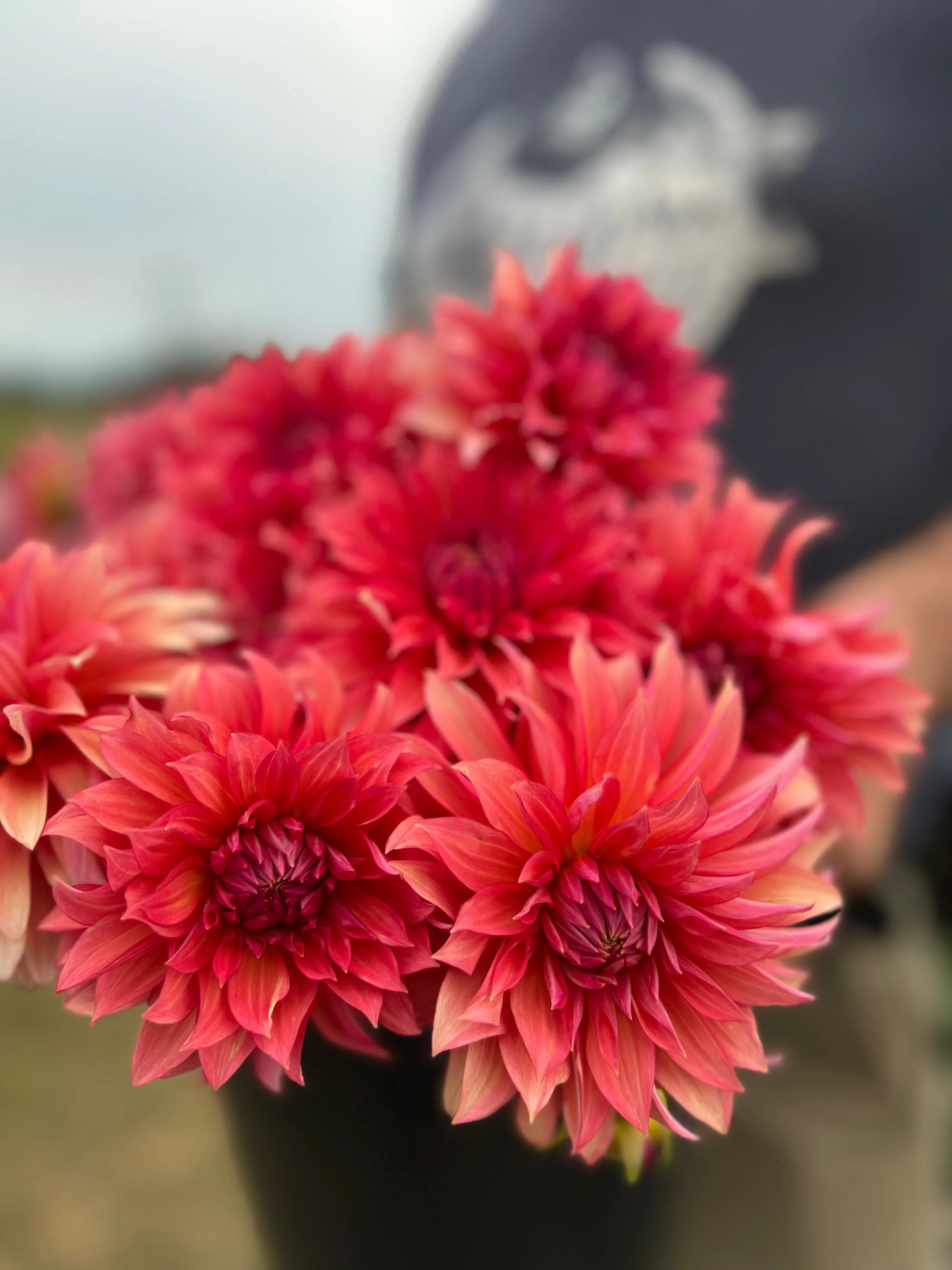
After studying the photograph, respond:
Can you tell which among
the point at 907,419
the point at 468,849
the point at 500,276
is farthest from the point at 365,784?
the point at 907,419

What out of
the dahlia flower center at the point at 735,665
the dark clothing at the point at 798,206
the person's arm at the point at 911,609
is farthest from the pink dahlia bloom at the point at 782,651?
the dark clothing at the point at 798,206

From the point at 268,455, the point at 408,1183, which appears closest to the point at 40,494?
the point at 268,455

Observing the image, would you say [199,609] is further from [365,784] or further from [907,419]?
[907,419]

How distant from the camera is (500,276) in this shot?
0.66ft

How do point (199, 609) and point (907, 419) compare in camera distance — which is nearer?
point (199, 609)

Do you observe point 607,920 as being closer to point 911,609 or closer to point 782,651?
point 782,651

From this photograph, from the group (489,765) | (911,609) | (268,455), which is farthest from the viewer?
(911,609)

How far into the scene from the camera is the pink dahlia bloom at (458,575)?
16cm

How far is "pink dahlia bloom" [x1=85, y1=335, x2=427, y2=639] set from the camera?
21cm

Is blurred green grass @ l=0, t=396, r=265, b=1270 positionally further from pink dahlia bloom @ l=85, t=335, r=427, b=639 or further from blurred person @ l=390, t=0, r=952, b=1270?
blurred person @ l=390, t=0, r=952, b=1270

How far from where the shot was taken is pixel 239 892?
124 millimetres

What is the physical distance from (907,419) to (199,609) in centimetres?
40

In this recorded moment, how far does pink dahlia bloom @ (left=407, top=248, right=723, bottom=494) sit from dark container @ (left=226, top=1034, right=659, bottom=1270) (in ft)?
0.40

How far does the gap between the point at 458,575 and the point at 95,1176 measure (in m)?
0.19
